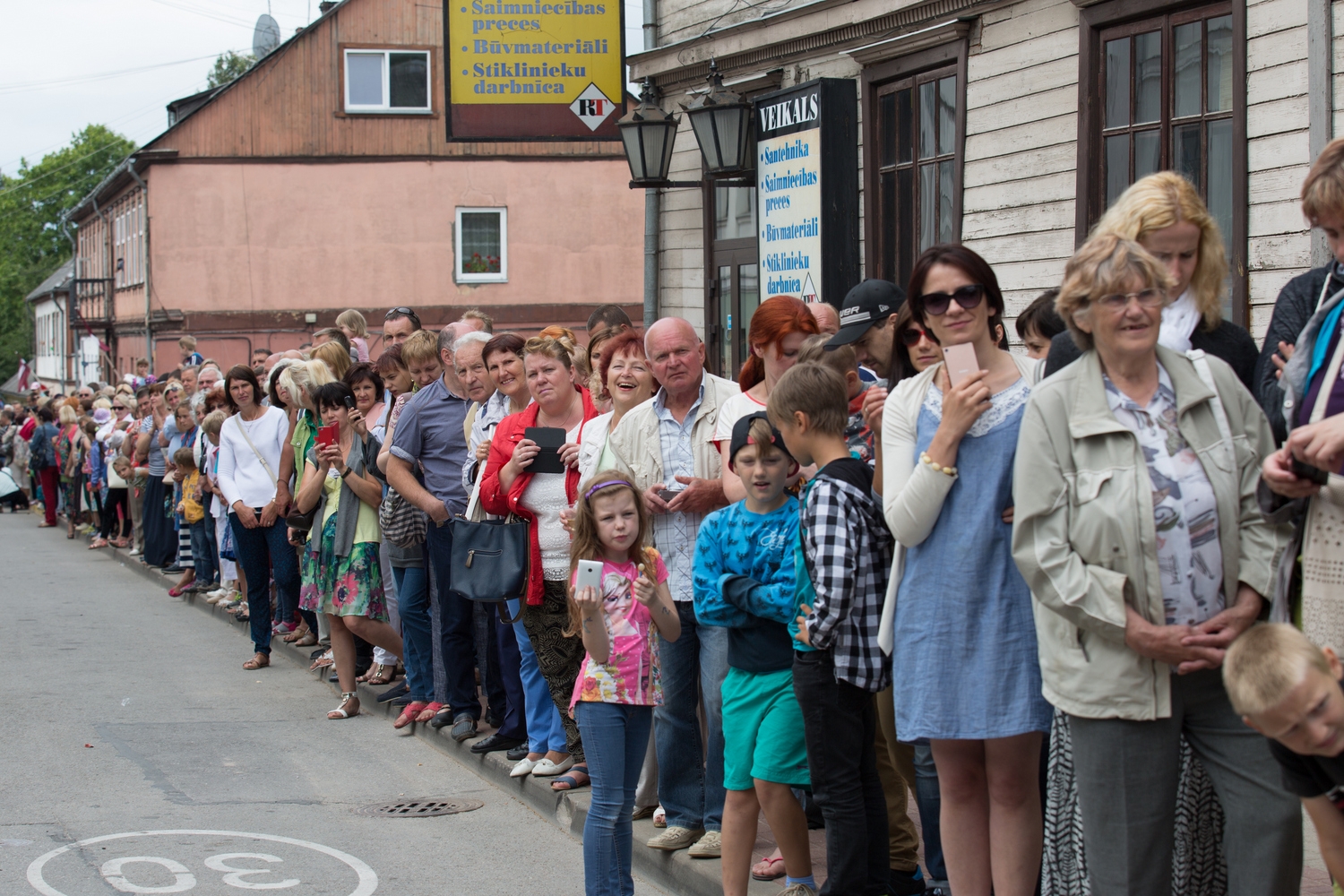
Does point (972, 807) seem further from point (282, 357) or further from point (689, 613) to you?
point (282, 357)

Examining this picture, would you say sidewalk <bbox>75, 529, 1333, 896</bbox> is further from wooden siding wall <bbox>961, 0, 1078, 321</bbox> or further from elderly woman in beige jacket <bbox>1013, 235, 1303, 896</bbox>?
wooden siding wall <bbox>961, 0, 1078, 321</bbox>

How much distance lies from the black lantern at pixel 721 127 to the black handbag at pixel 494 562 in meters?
5.47

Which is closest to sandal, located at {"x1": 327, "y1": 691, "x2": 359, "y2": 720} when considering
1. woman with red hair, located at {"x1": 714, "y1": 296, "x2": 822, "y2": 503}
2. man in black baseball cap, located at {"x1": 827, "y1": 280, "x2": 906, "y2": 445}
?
woman with red hair, located at {"x1": 714, "y1": 296, "x2": 822, "y2": 503}

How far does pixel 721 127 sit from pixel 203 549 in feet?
23.7

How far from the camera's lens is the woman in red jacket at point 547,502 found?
6445 millimetres

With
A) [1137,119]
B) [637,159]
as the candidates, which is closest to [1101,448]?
[1137,119]

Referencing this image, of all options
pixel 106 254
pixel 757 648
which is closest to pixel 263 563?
pixel 757 648

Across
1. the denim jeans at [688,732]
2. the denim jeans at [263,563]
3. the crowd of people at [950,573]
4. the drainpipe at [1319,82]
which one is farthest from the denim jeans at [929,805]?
the denim jeans at [263,563]

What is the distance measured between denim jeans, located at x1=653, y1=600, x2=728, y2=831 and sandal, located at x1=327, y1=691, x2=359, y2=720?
3.65 metres

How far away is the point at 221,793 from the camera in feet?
22.7

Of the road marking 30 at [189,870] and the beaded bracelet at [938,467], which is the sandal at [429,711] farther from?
the beaded bracelet at [938,467]

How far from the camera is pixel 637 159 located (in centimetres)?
1102

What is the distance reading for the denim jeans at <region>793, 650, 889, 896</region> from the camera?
4.27 m

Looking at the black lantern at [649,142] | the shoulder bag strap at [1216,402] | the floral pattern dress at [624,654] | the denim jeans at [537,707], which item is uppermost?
the black lantern at [649,142]
